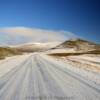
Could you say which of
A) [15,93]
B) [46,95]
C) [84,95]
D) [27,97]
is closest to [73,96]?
[84,95]

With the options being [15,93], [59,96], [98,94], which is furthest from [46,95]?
[98,94]

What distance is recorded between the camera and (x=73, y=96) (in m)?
10.8

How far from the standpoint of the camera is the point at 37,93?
11477mm

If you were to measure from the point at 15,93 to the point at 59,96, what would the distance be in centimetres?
245

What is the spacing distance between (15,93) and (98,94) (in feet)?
13.8

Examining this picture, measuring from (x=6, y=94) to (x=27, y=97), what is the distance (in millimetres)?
1420

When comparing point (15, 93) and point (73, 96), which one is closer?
point (73, 96)

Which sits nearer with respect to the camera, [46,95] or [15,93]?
[46,95]

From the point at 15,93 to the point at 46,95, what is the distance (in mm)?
1781

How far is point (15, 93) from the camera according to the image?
11734 mm

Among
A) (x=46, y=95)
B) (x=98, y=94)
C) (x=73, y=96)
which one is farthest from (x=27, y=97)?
(x=98, y=94)

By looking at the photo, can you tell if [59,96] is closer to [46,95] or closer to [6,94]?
[46,95]

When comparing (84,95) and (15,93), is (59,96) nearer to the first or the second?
(84,95)

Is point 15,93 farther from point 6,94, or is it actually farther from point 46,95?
point 46,95
